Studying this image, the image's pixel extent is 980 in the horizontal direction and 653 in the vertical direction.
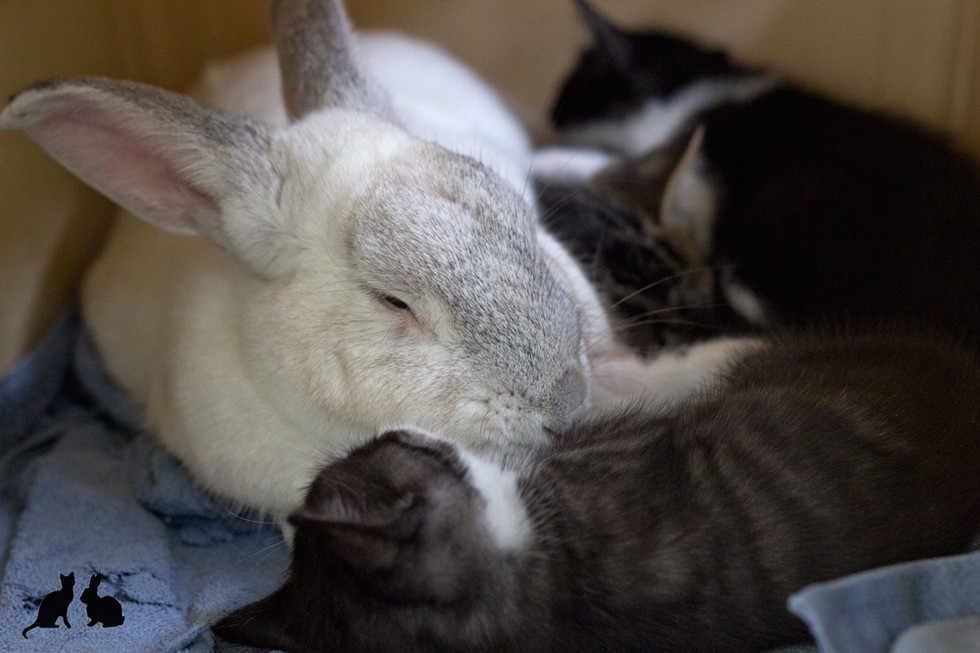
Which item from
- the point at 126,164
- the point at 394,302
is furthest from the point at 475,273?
the point at 126,164

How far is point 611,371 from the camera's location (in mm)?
2199

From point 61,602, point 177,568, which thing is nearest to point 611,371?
point 177,568

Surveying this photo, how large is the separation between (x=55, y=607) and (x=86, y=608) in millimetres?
59

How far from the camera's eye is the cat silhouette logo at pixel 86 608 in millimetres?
1940

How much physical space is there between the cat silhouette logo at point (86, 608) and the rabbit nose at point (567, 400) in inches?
38.0

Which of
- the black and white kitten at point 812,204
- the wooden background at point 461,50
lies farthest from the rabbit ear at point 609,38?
the wooden background at point 461,50

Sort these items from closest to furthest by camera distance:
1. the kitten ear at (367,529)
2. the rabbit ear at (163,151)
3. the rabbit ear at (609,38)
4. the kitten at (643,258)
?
1. the kitten ear at (367,529)
2. the rabbit ear at (163,151)
3. the kitten at (643,258)
4. the rabbit ear at (609,38)

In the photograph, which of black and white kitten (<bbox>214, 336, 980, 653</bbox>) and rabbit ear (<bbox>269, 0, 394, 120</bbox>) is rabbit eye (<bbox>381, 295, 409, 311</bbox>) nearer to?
black and white kitten (<bbox>214, 336, 980, 653</bbox>)

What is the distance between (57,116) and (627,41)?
2166 millimetres

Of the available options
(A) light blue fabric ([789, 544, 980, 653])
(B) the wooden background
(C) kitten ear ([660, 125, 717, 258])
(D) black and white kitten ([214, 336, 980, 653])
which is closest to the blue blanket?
(A) light blue fabric ([789, 544, 980, 653])

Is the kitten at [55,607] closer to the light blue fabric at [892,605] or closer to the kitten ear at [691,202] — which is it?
the light blue fabric at [892,605]

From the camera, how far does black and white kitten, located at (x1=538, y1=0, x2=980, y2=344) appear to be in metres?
2.41

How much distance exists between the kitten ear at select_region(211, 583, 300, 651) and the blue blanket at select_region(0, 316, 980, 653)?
16 centimetres

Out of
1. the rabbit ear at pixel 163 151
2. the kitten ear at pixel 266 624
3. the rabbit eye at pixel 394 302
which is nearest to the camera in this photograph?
the kitten ear at pixel 266 624
